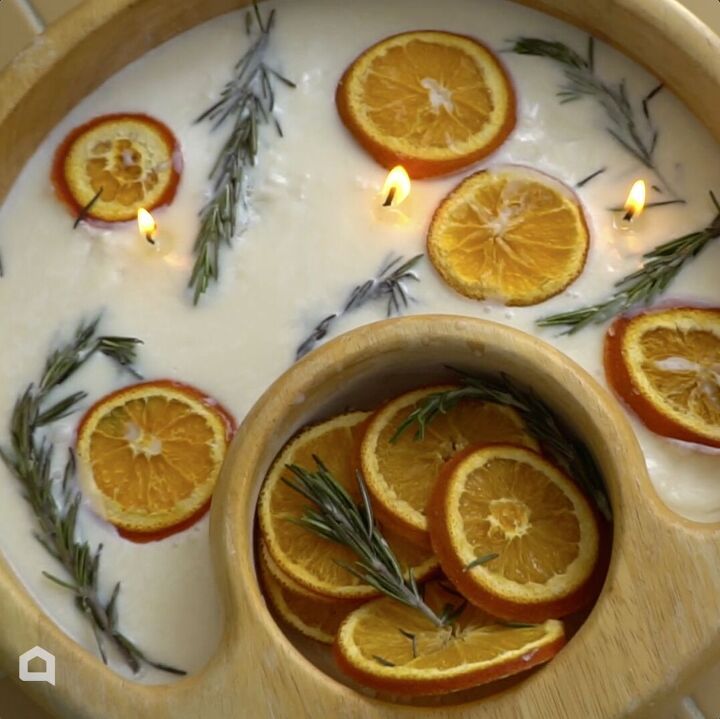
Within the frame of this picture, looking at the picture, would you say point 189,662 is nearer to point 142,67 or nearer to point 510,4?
point 142,67

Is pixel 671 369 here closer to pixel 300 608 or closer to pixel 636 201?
pixel 636 201

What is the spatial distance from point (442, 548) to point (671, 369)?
28 cm

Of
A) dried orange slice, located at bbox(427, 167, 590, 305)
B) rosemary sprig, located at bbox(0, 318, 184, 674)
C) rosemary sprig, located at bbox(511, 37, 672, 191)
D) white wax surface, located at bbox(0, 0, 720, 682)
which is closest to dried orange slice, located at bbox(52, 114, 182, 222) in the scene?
white wax surface, located at bbox(0, 0, 720, 682)

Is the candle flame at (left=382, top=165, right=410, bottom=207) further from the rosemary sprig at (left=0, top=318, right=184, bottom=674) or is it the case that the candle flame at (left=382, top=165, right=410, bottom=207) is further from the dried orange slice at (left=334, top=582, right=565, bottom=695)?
the dried orange slice at (left=334, top=582, right=565, bottom=695)

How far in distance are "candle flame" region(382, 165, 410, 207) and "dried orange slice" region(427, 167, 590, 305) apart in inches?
1.6

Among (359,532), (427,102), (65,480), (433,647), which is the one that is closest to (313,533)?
(359,532)

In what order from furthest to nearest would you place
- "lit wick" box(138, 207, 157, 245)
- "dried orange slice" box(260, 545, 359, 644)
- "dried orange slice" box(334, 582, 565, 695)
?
"lit wick" box(138, 207, 157, 245) < "dried orange slice" box(260, 545, 359, 644) < "dried orange slice" box(334, 582, 565, 695)

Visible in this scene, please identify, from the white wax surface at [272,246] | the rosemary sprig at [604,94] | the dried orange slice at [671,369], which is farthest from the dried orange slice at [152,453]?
the rosemary sprig at [604,94]

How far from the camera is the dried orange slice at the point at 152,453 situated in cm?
92

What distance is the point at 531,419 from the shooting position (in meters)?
0.90

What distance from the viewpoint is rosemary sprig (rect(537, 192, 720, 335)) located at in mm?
942

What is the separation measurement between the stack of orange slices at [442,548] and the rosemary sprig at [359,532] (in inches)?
0.4

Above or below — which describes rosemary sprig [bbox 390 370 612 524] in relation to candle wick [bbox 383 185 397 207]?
below

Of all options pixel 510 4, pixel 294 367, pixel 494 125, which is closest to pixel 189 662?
pixel 294 367
